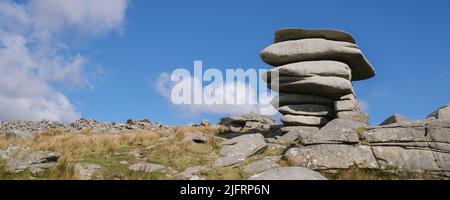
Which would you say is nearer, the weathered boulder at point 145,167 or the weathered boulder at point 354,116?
the weathered boulder at point 145,167

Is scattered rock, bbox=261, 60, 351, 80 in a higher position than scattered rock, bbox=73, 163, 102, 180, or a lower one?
higher

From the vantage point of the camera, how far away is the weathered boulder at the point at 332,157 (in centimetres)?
1644

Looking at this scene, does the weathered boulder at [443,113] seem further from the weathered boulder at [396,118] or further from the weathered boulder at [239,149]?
the weathered boulder at [239,149]

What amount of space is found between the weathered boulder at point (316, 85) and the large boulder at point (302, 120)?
1835 millimetres

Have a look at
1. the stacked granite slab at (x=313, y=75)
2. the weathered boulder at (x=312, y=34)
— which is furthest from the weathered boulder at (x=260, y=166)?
the weathered boulder at (x=312, y=34)

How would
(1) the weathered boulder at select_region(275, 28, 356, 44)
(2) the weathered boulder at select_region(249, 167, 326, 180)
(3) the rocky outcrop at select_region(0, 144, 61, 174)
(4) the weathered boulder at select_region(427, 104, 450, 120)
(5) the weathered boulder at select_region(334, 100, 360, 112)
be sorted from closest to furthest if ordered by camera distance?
(2) the weathered boulder at select_region(249, 167, 326, 180)
(3) the rocky outcrop at select_region(0, 144, 61, 174)
(4) the weathered boulder at select_region(427, 104, 450, 120)
(5) the weathered boulder at select_region(334, 100, 360, 112)
(1) the weathered boulder at select_region(275, 28, 356, 44)

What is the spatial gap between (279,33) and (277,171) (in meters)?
16.9

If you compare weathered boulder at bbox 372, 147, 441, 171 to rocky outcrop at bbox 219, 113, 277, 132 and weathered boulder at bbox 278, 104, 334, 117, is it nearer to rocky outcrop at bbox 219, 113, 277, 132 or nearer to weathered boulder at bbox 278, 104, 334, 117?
Answer: weathered boulder at bbox 278, 104, 334, 117

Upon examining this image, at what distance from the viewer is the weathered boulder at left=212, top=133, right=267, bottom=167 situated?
58.6 feet

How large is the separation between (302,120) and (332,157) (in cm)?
1168

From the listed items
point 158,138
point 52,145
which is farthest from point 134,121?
point 52,145

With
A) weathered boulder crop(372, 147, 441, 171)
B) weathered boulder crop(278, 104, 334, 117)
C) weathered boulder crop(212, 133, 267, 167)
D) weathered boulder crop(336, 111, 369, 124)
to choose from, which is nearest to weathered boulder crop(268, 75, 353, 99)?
weathered boulder crop(278, 104, 334, 117)

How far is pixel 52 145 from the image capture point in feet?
74.2
